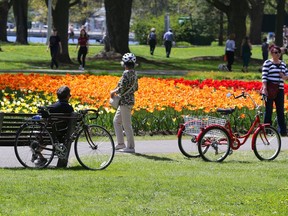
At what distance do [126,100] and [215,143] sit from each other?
182 cm

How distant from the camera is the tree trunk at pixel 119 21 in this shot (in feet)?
134

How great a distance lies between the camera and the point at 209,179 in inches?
456

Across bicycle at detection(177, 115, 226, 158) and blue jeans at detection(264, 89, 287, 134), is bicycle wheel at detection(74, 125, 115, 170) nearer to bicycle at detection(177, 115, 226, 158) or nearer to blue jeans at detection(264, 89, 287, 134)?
bicycle at detection(177, 115, 226, 158)

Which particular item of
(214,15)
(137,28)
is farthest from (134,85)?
(214,15)

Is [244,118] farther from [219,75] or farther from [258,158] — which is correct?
[219,75]

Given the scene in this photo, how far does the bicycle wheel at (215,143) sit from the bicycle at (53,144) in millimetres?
1597

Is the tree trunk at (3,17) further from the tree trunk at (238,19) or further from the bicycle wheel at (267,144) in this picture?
the bicycle wheel at (267,144)

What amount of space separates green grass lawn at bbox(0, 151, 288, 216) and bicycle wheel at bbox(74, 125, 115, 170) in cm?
15

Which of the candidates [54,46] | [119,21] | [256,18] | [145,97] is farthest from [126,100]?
[256,18]

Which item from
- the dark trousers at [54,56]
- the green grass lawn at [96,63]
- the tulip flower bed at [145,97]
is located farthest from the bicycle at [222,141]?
the dark trousers at [54,56]

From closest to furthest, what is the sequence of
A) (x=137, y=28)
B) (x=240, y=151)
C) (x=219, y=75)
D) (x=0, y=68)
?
(x=240, y=151)
(x=219, y=75)
(x=0, y=68)
(x=137, y=28)

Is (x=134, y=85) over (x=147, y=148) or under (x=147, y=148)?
over

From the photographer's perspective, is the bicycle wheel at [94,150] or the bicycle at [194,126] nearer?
the bicycle wheel at [94,150]

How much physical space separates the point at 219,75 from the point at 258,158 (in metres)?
16.3
